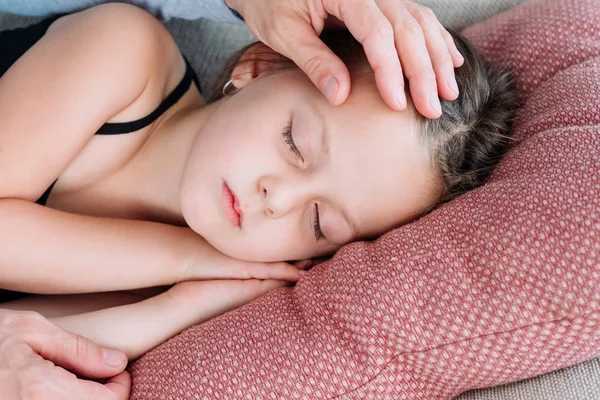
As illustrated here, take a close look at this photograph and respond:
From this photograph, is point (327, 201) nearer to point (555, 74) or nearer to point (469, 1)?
point (555, 74)

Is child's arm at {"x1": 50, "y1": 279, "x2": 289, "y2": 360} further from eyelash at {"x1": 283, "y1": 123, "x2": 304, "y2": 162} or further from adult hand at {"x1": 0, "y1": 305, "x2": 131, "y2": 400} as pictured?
eyelash at {"x1": 283, "y1": 123, "x2": 304, "y2": 162}

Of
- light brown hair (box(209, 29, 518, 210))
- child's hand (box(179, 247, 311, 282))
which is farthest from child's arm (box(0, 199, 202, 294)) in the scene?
light brown hair (box(209, 29, 518, 210))

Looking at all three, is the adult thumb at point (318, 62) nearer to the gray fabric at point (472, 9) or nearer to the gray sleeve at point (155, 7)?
the gray sleeve at point (155, 7)

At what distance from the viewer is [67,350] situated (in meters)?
0.86

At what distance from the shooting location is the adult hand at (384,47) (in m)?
0.85

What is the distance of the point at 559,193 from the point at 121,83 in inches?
28.8

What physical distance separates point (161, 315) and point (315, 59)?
0.49 meters

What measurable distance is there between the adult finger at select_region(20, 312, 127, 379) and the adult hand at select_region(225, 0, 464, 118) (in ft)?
1.69

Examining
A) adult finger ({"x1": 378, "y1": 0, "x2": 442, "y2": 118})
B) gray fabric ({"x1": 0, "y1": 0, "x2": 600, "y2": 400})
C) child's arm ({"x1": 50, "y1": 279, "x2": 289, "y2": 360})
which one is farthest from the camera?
gray fabric ({"x1": 0, "y1": 0, "x2": 600, "y2": 400})

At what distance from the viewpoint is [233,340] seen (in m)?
0.86

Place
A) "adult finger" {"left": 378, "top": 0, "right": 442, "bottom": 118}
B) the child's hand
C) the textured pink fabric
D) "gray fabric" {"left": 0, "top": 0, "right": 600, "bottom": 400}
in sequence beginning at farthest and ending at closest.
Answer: "gray fabric" {"left": 0, "top": 0, "right": 600, "bottom": 400} → the child's hand → "adult finger" {"left": 378, "top": 0, "right": 442, "bottom": 118} → the textured pink fabric

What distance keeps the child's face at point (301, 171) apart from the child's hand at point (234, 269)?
1.4 inches

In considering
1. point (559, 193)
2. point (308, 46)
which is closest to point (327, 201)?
point (308, 46)

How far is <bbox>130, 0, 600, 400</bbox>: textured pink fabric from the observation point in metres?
0.75
